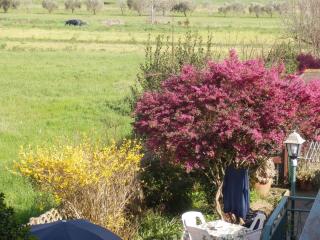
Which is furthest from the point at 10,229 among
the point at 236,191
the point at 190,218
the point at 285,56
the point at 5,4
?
the point at 5,4

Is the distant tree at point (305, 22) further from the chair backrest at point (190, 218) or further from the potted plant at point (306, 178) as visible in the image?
the chair backrest at point (190, 218)

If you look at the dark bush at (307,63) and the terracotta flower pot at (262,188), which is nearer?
the terracotta flower pot at (262,188)

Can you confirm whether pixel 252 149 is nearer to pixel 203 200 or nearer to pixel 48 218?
pixel 203 200

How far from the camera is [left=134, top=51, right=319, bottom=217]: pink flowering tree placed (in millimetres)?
9820

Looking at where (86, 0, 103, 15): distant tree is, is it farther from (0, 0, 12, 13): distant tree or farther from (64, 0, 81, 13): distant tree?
(0, 0, 12, 13): distant tree

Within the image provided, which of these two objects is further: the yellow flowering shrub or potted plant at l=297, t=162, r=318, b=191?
potted plant at l=297, t=162, r=318, b=191

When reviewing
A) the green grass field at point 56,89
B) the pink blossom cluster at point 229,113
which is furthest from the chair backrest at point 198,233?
the green grass field at point 56,89

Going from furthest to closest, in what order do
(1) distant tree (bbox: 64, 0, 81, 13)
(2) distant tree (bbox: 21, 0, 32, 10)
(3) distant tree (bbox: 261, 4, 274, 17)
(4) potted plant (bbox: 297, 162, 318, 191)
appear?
(2) distant tree (bbox: 21, 0, 32, 10) → (1) distant tree (bbox: 64, 0, 81, 13) → (3) distant tree (bbox: 261, 4, 274, 17) → (4) potted plant (bbox: 297, 162, 318, 191)

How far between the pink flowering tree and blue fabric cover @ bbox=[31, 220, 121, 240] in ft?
7.97

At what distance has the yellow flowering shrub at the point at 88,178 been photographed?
9656 millimetres

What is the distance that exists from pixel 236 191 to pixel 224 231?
1.50 metres

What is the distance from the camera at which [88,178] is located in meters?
9.64

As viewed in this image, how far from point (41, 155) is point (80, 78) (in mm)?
24543

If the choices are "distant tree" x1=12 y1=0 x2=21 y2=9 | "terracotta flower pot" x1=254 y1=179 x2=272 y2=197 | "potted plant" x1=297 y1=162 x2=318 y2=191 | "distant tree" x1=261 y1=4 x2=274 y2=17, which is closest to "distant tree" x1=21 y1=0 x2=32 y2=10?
"distant tree" x1=12 y1=0 x2=21 y2=9
